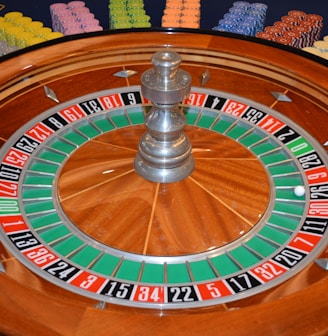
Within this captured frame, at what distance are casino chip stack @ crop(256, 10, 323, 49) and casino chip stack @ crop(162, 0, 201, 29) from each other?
60 cm

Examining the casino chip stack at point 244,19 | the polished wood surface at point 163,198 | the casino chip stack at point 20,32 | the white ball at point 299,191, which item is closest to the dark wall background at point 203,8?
the casino chip stack at point 244,19

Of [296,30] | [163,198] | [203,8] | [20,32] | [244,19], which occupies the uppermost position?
[203,8]

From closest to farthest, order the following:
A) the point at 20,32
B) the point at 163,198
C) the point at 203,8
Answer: the point at 163,198, the point at 20,32, the point at 203,8

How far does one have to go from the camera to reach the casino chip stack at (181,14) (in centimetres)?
527

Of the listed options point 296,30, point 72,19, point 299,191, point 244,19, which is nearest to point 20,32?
point 72,19

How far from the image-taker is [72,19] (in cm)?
526

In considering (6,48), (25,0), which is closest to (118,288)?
(6,48)

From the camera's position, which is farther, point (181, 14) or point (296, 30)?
point (181, 14)

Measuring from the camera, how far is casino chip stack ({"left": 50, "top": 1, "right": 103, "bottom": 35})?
16.9 ft

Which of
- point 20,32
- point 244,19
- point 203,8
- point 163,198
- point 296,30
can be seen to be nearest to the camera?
point 163,198

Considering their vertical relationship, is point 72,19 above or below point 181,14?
below

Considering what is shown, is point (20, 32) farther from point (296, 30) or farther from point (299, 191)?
point (299, 191)

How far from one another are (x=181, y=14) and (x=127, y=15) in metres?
0.49

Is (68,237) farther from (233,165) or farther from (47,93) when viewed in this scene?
(47,93)
